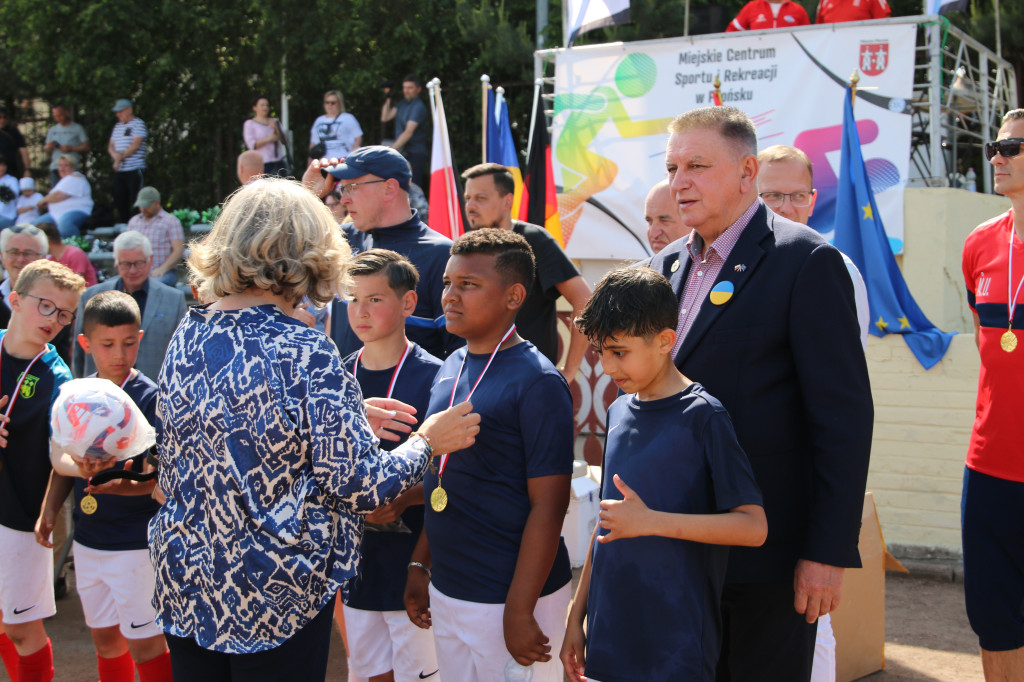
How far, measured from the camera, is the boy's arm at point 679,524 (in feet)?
6.98

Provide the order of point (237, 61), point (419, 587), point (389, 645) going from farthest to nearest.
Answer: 1. point (237, 61)
2. point (389, 645)
3. point (419, 587)

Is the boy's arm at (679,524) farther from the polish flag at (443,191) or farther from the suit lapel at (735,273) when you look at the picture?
the polish flag at (443,191)

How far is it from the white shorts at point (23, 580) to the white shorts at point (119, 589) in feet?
0.75

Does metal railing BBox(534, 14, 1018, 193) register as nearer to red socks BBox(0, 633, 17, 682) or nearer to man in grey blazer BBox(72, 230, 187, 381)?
man in grey blazer BBox(72, 230, 187, 381)

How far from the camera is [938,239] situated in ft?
26.7

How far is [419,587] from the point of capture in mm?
3027

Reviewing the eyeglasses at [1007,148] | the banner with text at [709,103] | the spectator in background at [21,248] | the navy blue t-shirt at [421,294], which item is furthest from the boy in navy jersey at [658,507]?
the banner with text at [709,103]

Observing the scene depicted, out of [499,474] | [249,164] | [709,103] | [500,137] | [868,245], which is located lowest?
[499,474]

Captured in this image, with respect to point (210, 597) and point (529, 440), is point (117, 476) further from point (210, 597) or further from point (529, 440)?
point (529, 440)

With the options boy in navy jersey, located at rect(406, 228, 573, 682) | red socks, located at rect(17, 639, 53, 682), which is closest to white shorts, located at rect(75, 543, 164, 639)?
red socks, located at rect(17, 639, 53, 682)

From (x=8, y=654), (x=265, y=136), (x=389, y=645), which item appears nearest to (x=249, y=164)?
(x=265, y=136)

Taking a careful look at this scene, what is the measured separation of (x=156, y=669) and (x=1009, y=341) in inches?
143

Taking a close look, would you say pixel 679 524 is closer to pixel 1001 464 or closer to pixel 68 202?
pixel 1001 464

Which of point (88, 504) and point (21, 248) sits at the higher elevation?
point (21, 248)
